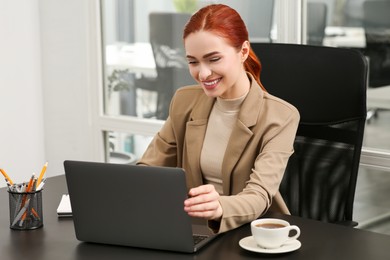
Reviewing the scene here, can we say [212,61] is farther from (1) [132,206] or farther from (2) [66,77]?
(2) [66,77]

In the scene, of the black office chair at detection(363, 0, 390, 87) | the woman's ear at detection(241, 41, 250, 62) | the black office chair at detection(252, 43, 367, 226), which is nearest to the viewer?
the woman's ear at detection(241, 41, 250, 62)

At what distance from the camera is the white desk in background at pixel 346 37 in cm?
289

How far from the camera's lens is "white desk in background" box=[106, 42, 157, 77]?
3.66 m

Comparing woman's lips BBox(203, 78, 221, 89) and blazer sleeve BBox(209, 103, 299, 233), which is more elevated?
woman's lips BBox(203, 78, 221, 89)


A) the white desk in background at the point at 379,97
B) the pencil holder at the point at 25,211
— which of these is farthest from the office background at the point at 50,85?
the pencil holder at the point at 25,211

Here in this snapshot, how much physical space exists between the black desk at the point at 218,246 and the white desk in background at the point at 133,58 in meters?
1.79

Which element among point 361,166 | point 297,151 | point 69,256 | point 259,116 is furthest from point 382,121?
point 69,256

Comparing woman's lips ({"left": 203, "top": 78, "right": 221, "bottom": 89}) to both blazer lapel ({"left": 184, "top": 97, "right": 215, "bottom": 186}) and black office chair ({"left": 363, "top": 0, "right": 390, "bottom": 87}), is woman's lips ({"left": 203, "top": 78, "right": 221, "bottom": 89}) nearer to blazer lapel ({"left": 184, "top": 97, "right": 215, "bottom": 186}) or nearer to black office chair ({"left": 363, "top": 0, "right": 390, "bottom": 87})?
blazer lapel ({"left": 184, "top": 97, "right": 215, "bottom": 186})

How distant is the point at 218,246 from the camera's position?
1.78 meters

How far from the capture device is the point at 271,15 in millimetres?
3121

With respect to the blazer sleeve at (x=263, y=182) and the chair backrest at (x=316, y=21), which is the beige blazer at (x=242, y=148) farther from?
the chair backrest at (x=316, y=21)

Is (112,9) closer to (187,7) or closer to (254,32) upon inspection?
(187,7)

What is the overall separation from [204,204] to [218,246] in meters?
0.11

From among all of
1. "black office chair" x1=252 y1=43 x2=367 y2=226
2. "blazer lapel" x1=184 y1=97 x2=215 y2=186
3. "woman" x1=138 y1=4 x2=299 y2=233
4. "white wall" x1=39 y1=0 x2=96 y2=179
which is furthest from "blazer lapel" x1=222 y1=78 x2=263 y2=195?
"white wall" x1=39 y1=0 x2=96 y2=179
